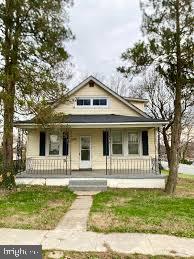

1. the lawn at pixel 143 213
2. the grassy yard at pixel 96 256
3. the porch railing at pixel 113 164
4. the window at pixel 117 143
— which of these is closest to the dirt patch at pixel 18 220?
the lawn at pixel 143 213

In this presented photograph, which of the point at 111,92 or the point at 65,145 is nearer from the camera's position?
the point at 65,145

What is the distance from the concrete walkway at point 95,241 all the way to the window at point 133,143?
9.93 metres

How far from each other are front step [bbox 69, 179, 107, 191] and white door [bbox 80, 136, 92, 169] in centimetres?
331

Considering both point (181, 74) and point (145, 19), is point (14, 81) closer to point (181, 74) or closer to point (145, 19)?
point (145, 19)

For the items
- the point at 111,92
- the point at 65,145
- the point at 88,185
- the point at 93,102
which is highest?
the point at 111,92

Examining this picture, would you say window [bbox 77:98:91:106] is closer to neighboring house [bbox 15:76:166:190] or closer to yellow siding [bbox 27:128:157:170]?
neighboring house [bbox 15:76:166:190]

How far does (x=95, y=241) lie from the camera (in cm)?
645

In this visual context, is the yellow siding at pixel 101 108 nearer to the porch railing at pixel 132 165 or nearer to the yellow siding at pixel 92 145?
the yellow siding at pixel 92 145

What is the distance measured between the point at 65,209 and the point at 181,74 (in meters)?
7.49

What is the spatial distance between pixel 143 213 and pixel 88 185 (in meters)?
5.17

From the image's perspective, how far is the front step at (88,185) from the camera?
1355cm

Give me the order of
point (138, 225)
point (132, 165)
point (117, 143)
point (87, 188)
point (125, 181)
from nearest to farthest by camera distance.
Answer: point (138, 225) → point (87, 188) → point (125, 181) → point (132, 165) → point (117, 143)

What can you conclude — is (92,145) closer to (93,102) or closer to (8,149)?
(93,102)

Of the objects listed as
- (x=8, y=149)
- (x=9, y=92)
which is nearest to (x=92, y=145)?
(x=8, y=149)
